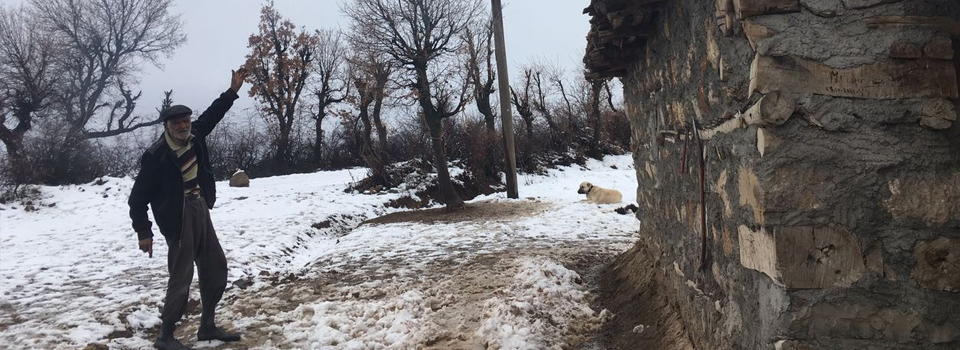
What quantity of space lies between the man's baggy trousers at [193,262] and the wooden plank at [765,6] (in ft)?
11.7

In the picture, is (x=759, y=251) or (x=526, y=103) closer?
(x=759, y=251)

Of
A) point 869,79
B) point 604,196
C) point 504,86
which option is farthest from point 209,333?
point 504,86

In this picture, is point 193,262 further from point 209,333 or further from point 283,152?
point 283,152

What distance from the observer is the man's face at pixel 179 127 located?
392 cm

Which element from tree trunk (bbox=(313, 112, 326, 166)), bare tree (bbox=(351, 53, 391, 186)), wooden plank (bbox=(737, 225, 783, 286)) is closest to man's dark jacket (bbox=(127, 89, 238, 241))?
wooden plank (bbox=(737, 225, 783, 286))

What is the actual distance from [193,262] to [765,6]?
12.2ft

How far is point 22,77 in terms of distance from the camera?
59.9ft

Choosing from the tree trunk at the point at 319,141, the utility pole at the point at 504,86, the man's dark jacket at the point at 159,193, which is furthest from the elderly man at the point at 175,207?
the tree trunk at the point at 319,141

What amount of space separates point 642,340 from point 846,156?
6.68ft

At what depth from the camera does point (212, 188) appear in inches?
166

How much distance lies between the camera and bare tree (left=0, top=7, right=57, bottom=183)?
16042 millimetres

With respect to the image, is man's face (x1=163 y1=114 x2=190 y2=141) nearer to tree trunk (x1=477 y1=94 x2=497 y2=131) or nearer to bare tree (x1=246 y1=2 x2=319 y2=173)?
tree trunk (x1=477 y1=94 x2=497 y2=131)

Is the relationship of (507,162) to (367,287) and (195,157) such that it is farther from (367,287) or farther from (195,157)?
(195,157)

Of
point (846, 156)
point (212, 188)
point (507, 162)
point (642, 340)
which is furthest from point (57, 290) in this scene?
point (507, 162)
